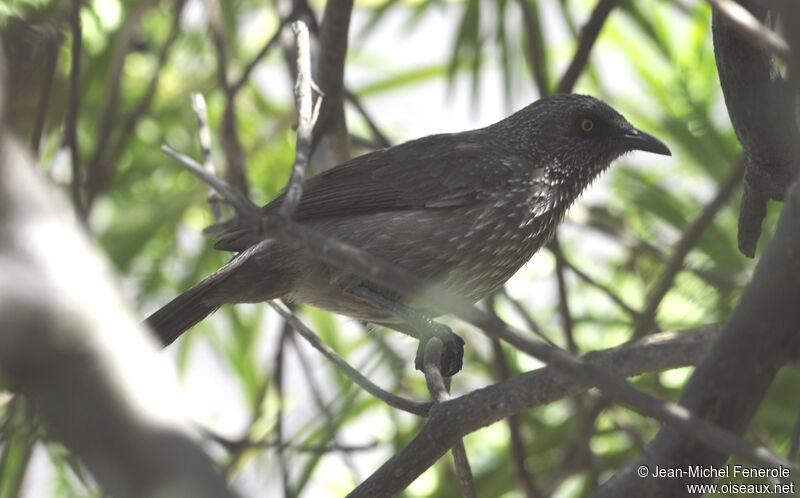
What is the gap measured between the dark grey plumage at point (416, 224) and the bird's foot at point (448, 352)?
21 centimetres

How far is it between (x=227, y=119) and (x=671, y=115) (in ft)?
8.40

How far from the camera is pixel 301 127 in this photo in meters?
2.24

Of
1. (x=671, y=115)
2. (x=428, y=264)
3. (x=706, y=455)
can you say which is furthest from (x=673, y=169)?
(x=706, y=455)

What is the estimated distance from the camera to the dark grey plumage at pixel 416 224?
11.3ft

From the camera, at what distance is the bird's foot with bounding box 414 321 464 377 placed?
303 cm

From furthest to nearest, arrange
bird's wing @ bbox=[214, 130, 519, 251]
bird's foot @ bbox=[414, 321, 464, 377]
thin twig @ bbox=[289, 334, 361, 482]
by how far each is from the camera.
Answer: thin twig @ bbox=[289, 334, 361, 482] < bird's wing @ bbox=[214, 130, 519, 251] < bird's foot @ bbox=[414, 321, 464, 377]

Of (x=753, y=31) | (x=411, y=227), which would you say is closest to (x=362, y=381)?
(x=411, y=227)

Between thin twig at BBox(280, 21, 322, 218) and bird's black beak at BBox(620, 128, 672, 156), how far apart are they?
1.81m

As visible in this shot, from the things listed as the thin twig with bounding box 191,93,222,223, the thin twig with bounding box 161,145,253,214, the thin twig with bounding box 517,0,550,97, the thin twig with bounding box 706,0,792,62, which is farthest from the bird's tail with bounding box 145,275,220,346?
the thin twig with bounding box 706,0,792,62

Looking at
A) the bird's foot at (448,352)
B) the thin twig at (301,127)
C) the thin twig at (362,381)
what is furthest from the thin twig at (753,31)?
the bird's foot at (448,352)

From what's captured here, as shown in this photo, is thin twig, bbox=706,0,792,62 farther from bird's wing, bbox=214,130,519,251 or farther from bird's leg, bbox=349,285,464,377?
bird's wing, bbox=214,130,519,251

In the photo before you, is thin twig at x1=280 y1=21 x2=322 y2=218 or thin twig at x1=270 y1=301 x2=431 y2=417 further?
thin twig at x1=270 y1=301 x2=431 y2=417

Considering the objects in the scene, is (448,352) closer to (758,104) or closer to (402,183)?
(402,183)

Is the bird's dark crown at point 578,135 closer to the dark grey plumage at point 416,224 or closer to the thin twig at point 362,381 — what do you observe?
the dark grey plumage at point 416,224
